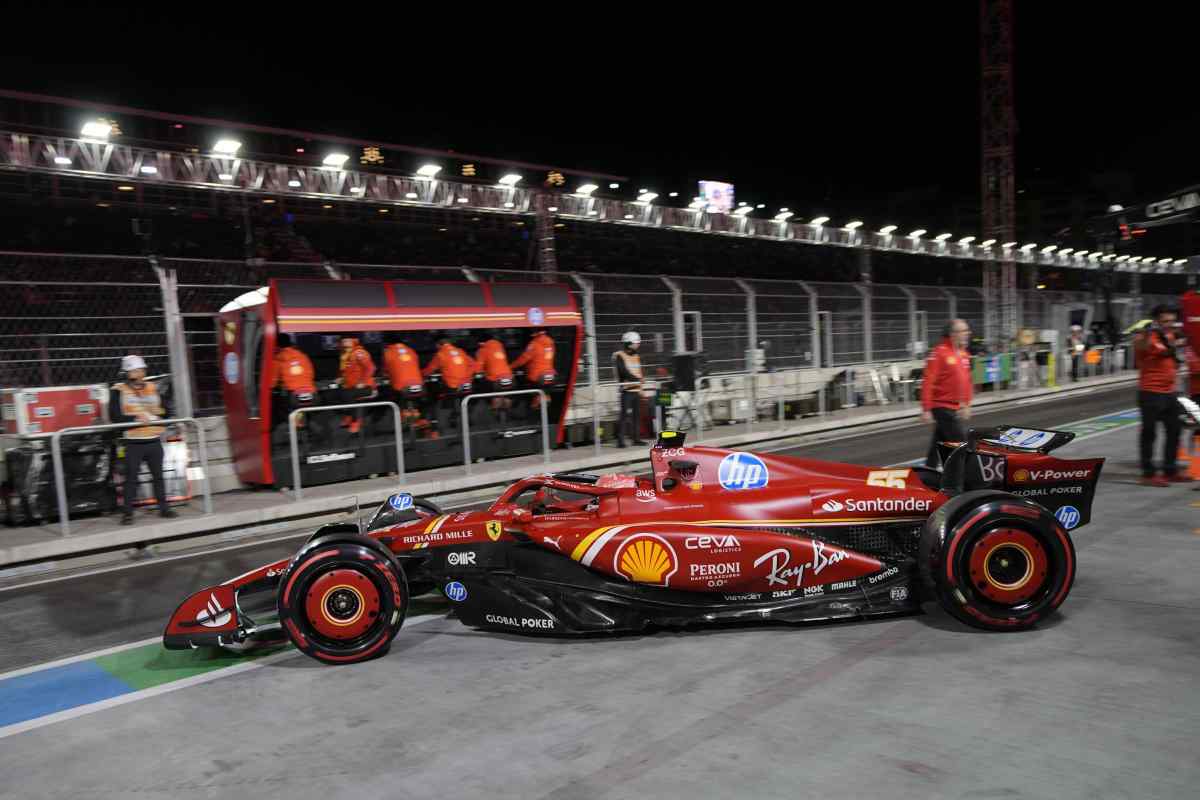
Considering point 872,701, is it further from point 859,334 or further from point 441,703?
point 859,334

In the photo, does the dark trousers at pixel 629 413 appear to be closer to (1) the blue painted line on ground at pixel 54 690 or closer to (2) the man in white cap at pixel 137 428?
(2) the man in white cap at pixel 137 428

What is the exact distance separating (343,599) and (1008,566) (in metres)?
3.81

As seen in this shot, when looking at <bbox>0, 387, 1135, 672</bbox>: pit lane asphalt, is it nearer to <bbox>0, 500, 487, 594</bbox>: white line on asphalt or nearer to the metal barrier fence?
<bbox>0, 500, 487, 594</bbox>: white line on asphalt

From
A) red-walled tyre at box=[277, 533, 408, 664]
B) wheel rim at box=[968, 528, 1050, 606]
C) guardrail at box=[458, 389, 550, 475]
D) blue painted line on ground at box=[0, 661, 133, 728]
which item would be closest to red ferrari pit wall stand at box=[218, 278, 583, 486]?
guardrail at box=[458, 389, 550, 475]

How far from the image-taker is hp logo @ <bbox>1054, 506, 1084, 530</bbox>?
16.9ft

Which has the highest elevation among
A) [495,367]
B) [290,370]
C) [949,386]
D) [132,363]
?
[132,363]

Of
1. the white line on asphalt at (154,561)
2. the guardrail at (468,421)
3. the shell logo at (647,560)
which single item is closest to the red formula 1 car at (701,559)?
the shell logo at (647,560)

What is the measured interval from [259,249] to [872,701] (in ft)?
90.9

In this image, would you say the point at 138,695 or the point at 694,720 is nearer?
the point at 694,720

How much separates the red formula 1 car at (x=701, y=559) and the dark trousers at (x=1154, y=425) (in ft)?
14.6

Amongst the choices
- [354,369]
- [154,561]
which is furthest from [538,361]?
[154,561]

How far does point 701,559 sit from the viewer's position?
471cm

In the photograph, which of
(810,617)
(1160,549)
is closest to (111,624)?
(810,617)

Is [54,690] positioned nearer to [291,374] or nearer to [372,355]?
[291,374]
